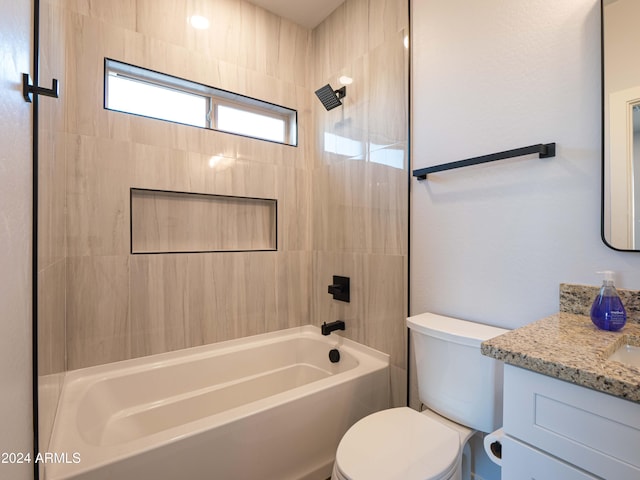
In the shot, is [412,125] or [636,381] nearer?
[636,381]

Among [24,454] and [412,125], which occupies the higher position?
[412,125]

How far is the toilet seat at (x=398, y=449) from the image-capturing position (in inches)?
36.6

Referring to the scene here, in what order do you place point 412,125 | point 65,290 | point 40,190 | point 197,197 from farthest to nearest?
point 197,197 → point 412,125 → point 65,290 → point 40,190

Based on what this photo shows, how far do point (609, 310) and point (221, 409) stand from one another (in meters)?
1.89

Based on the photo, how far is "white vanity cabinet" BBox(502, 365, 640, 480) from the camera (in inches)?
22.7

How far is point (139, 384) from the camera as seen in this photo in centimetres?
164

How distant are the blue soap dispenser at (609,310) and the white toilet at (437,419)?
337 millimetres

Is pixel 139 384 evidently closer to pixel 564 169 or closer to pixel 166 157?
pixel 166 157

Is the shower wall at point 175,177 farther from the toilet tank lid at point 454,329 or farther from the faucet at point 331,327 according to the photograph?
the toilet tank lid at point 454,329

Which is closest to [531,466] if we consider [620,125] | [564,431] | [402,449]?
[564,431]

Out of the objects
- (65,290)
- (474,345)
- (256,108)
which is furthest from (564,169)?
(65,290)

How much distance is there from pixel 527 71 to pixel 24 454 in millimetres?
1974

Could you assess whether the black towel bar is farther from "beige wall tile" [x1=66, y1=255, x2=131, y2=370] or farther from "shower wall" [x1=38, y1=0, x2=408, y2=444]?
"beige wall tile" [x1=66, y1=255, x2=131, y2=370]

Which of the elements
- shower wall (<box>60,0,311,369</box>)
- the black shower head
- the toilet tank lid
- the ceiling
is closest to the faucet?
shower wall (<box>60,0,311,369</box>)
